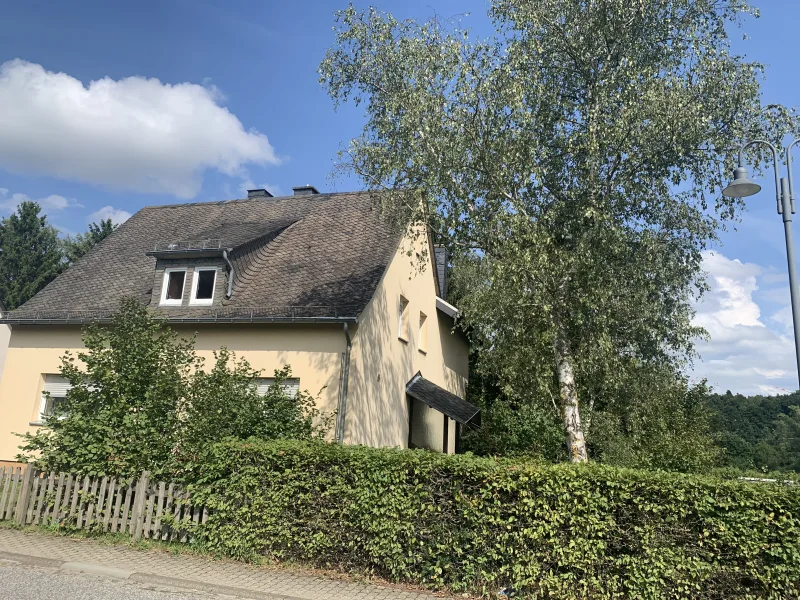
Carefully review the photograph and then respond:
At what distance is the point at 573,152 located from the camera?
1141cm

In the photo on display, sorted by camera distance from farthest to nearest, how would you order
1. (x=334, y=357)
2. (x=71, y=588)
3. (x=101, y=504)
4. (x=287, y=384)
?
(x=287, y=384) < (x=334, y=357) < (x=101, y=504) < (x=71, y=588)

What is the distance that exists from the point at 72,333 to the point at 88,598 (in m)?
10.2

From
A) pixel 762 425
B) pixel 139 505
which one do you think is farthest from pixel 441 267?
pixel 762 425

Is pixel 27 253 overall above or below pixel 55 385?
above

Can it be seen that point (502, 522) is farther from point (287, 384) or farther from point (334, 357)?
point (287, 384)

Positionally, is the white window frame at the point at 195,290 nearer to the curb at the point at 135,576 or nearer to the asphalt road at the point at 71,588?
the curb at the point at 135,576

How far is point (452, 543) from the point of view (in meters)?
7.56

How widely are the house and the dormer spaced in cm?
3

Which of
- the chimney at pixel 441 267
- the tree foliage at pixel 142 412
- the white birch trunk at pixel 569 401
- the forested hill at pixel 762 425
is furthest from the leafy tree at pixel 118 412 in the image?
the forested hill at pixel 762 425

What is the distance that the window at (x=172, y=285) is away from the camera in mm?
15164

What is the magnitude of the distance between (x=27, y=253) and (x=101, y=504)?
4697cm

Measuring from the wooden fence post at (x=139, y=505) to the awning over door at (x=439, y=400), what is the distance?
812 cm


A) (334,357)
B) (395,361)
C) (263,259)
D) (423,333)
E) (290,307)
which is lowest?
(334,357)

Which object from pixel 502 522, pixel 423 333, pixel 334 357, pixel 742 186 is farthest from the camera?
pixel 423 333
